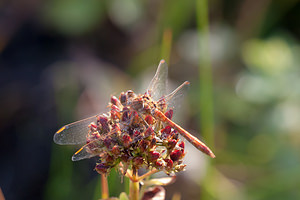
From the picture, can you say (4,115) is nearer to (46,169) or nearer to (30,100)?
(30,100)

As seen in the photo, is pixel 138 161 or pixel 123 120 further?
pixel 123 120

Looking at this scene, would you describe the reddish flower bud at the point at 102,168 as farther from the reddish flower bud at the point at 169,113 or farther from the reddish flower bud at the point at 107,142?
the reddish flower bud at the point at 169,113

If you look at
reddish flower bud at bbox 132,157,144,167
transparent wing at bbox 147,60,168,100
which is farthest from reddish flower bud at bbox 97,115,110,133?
transparent wing at bbox 147,60,168,100

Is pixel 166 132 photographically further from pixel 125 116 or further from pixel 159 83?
pixel 159 83

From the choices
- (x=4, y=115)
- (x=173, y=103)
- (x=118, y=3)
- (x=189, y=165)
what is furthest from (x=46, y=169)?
(x=118, y=3)

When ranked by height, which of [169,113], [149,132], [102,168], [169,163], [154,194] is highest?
[169,113]

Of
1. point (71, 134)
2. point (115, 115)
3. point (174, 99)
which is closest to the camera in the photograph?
point (115, 115)

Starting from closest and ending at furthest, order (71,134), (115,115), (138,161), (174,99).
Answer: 1. (138,161)
2. (115,115)
3. (71,134)
4. (174,99)

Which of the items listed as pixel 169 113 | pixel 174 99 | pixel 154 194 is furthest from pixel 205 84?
pixel 154 194

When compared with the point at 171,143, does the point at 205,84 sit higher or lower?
higher
